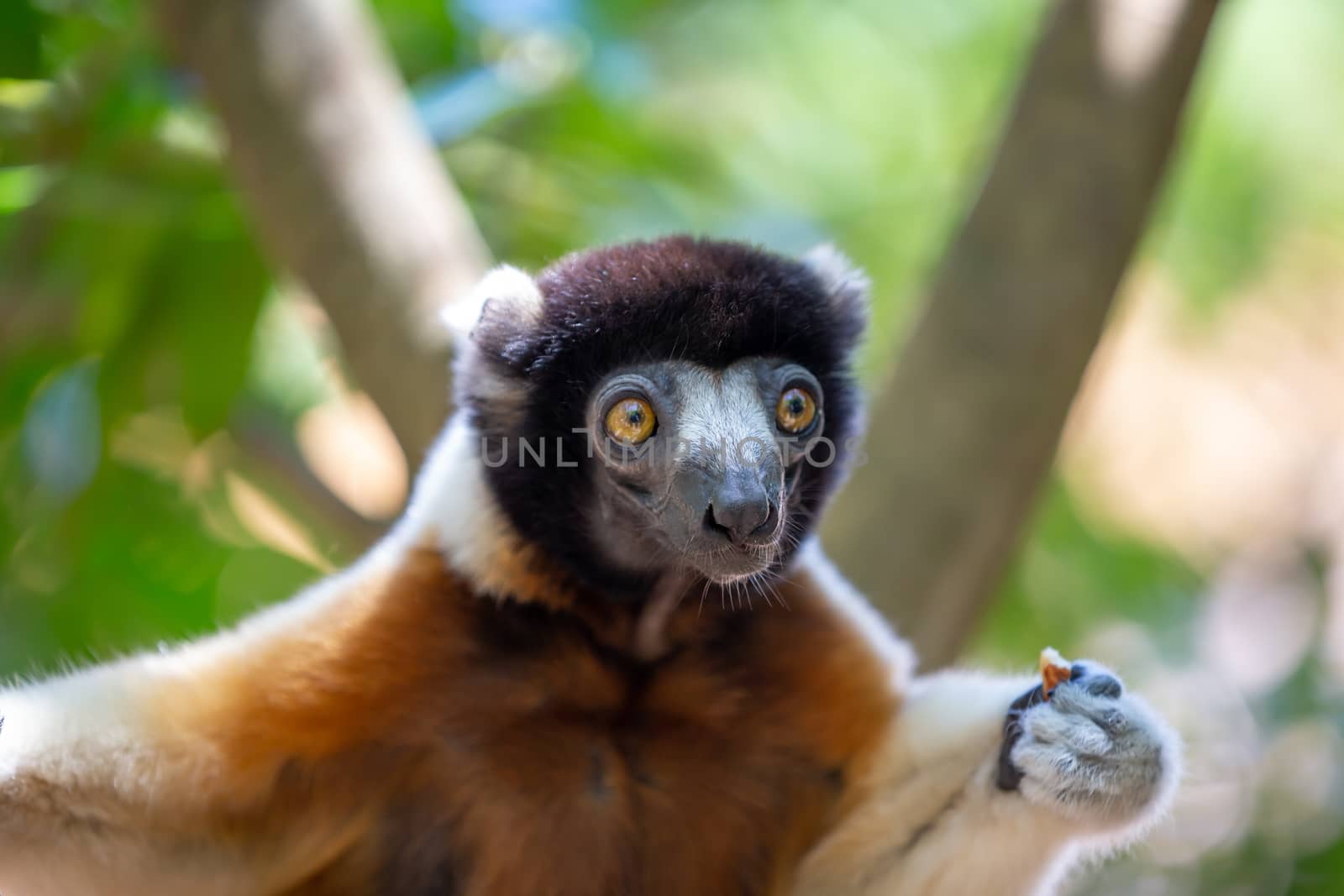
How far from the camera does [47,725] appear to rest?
241cm

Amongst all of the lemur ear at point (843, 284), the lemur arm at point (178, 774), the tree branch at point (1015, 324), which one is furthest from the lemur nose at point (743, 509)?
the tree branch at point (1015, 324)

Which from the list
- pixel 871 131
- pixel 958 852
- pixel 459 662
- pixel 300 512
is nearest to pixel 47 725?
pixel 459 662

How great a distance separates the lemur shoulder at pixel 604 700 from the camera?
2.51 m

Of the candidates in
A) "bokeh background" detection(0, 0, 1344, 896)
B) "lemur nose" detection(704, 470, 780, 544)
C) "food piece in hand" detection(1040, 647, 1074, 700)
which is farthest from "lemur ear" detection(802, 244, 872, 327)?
"bokeh background" detection(0, 0, 1344, 896)

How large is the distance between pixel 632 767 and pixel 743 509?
77cm

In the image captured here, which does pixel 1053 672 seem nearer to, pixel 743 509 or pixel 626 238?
pixel 743 509

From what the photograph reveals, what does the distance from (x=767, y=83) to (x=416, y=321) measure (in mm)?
4748

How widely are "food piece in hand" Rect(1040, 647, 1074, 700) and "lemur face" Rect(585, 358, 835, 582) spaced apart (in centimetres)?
56

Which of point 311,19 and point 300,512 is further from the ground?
point 311,19

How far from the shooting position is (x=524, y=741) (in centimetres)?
274

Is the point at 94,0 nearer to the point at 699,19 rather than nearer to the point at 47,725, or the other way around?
the point at 47,725

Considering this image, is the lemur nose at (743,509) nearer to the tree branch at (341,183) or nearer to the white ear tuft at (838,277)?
the white ear tuft at (838,277)

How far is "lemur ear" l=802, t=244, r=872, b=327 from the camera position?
113 inches

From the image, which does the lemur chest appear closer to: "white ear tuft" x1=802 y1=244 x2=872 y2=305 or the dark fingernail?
the dark fingernail
